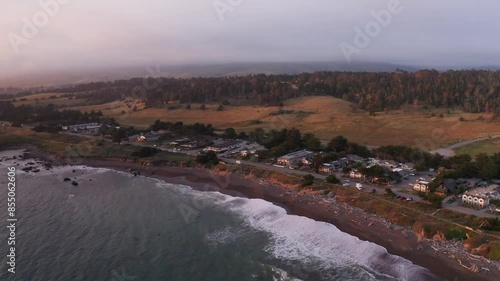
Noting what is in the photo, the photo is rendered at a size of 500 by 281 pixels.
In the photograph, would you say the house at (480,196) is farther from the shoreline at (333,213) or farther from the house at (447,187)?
the shoreline at (333,213)

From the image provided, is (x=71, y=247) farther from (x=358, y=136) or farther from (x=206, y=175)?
(x=358, y=136)

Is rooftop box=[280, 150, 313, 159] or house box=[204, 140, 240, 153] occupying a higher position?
rooftop box=[280, 150, 313, 159]

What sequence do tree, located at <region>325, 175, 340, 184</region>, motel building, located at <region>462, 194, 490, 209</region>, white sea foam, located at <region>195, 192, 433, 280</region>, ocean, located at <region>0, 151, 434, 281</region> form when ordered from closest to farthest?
1. white sea foam, located at <region>195, 192, 433, 280</region>
2. ocean, located at <region>0, 151, 434, 281</region>
3. motel building, located at <region>462, 194, 490, 209</region>
4. tree, located at <region>325, 175, 340, 184</region>

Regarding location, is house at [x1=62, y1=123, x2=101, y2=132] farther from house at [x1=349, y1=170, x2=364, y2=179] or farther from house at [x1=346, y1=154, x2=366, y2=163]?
house at [x1=349, y1=170, x2=364, y2=179]

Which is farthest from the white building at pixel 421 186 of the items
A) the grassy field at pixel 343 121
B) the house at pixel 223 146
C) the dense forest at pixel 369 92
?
the dense forest at pixel 369 92

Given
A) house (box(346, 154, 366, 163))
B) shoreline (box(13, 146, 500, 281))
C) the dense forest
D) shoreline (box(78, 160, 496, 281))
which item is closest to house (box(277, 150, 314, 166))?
house (box(346, 154, 366, 163))
